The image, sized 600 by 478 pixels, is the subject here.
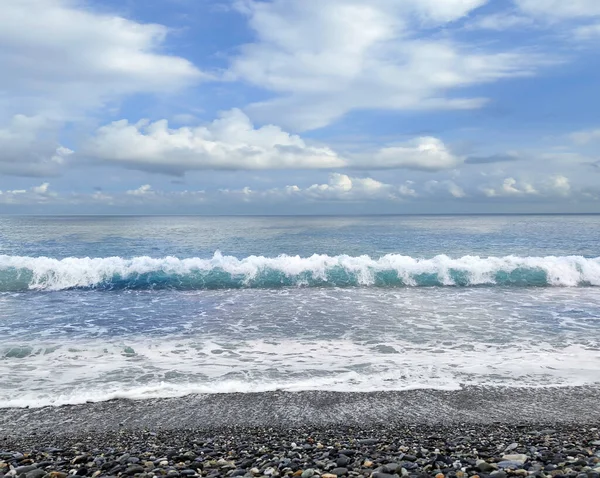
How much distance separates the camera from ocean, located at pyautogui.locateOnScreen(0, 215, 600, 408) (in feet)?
29.0

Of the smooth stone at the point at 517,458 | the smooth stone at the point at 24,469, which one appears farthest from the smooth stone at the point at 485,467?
the smooth stone at the point at 24,469

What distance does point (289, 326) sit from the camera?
13.5 m

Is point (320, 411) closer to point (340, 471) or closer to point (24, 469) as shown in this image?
point (340, 471)

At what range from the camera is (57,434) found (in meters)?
6.50

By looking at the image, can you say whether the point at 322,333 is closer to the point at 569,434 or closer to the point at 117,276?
the point at 569,434

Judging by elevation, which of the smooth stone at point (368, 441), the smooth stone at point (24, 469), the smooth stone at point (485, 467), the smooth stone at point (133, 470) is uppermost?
the smooth stone at point (485, 467)

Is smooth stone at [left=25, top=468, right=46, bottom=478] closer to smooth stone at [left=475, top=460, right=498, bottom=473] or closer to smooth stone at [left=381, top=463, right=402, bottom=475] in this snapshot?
smooth stone at [left=381, top=463, right=402, bottom=475]

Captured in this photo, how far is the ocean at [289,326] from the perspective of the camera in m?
8.84

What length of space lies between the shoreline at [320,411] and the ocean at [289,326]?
37 cm

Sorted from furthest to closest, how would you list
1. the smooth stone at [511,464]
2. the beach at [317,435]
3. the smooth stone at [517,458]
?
the smooth stone at [517,458]
the beach at [317,435]
the smooth stone at [511,464]

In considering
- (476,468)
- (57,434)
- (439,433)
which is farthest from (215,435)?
(476,468)

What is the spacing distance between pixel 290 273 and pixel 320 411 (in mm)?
15994

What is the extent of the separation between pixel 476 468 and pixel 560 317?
12219 millimetres

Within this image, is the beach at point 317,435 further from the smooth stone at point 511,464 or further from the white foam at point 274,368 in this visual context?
the white foam at point 274,368
